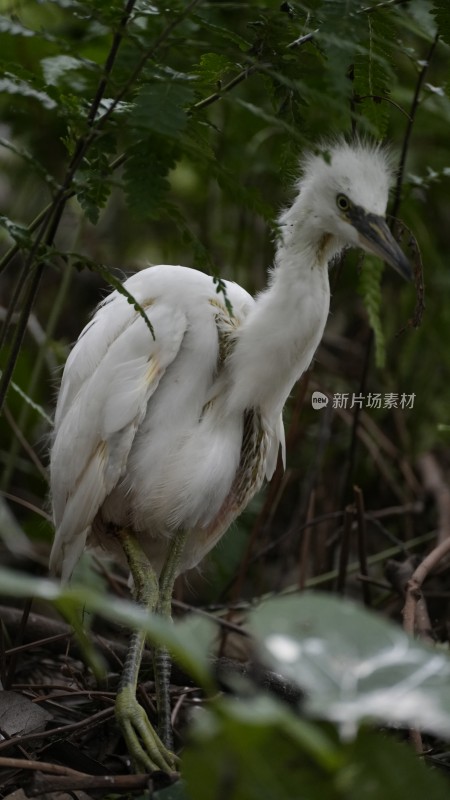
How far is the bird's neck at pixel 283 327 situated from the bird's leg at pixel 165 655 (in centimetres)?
32

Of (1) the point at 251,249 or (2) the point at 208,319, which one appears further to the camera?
(1) the point at 251,249

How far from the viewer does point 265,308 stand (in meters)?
1.78

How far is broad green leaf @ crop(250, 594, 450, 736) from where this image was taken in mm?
704

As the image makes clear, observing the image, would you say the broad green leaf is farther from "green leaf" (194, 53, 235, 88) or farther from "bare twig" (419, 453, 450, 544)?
"bare twig" (419, 453, 450, 544)

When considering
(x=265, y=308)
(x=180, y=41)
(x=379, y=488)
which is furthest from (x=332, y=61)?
(x=379, y=488)

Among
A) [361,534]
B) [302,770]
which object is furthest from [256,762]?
[361,534]

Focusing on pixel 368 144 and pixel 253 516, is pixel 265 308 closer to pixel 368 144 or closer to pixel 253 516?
pixel 368 144

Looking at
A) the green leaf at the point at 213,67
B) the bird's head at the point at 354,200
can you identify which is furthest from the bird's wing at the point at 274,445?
the green leaf at the point at 213,67

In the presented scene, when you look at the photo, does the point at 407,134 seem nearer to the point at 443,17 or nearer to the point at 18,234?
the point at 443,17

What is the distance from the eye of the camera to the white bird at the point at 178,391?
1693 mm

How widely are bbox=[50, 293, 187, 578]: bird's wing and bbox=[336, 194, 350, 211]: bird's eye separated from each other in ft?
1.16

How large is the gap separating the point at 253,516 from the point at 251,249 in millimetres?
1127

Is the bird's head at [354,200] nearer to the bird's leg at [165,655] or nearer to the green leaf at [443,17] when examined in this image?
the green leaf at [443,17]

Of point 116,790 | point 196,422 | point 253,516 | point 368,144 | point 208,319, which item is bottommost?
point 253,516
